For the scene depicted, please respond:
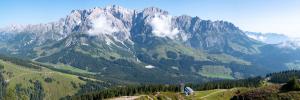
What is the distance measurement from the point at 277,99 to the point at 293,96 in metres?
7.27

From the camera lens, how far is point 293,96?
197m

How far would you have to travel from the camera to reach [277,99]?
199m
